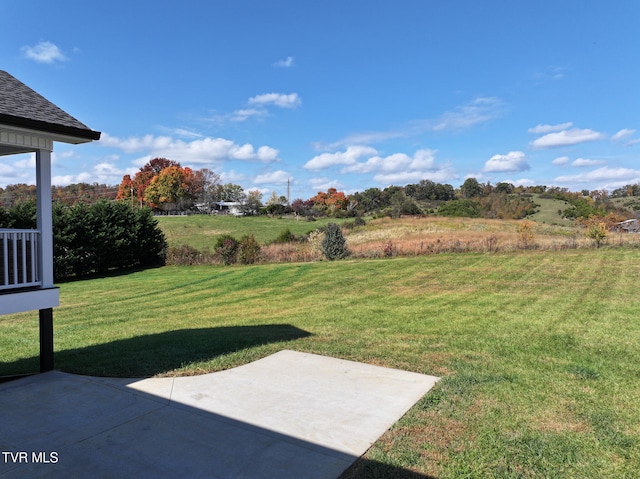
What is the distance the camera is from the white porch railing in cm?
477

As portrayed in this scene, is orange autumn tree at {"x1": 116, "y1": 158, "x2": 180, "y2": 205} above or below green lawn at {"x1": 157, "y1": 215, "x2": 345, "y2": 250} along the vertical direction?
above

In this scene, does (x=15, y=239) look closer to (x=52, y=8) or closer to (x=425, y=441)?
(x=425, y=441)

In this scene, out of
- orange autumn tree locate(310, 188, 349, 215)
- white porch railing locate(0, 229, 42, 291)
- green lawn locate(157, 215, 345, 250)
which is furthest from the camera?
orange autumn tree locate(310, 188, 349, 215)

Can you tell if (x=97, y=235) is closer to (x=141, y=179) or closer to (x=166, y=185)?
(x=166, y=185)

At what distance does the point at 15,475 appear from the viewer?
2943 millimetres

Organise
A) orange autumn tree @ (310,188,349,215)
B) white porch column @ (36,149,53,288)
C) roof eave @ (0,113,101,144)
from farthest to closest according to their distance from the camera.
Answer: orange autumn tree @ (310,188,349,215), white porch column @ (36,149,53,288), roof eave @ (0,113,101,144)

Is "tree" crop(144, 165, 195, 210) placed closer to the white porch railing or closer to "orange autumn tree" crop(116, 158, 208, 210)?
"orange autumn tree" crop(116, 158, 208, 210)

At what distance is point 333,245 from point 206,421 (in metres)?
15.8

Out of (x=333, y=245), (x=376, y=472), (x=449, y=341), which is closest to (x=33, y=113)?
(x=376, y=472)

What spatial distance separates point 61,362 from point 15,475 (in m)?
3.24

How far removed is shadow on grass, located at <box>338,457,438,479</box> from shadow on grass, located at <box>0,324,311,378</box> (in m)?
3.18

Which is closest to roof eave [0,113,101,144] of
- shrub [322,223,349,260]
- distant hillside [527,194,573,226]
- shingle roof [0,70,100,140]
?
shingle roof [0,70,100,140]

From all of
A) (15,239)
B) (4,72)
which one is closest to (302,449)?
(15,239)

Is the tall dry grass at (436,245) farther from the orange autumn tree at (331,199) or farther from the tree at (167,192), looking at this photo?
the tree at (167,192)
